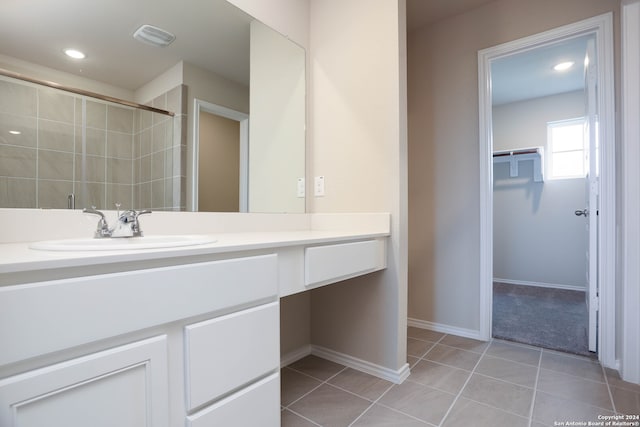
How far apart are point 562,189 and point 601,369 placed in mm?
2578

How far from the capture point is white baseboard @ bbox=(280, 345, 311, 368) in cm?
185

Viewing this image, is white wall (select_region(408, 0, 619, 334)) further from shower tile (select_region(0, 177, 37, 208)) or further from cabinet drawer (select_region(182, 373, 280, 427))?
shower tile (select_region(0, 177, 37, 208))

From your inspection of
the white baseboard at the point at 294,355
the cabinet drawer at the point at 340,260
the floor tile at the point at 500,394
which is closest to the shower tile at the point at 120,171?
the cabinet drawer at the point at 340,260

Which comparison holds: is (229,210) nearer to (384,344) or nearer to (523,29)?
(384,344)

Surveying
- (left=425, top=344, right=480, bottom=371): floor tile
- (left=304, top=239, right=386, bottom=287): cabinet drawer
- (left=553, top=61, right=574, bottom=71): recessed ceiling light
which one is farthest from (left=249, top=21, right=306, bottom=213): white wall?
(left=553, top=61, right=574, bottom=71): recessed ceiling light

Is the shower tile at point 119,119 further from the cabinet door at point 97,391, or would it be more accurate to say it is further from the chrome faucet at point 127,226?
the cabinet door at point 97,391

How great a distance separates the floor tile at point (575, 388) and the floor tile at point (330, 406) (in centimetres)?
96

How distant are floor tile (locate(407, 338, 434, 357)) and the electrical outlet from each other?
3.90 feet

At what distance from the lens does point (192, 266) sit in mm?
806

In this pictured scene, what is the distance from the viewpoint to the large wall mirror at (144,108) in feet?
3.26

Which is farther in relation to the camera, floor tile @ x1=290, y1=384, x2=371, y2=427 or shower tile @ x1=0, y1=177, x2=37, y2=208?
floor tile @ x1=290, y1=384, x2=371, y2=427

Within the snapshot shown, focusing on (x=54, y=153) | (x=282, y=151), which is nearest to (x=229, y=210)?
(x=282, y=151)

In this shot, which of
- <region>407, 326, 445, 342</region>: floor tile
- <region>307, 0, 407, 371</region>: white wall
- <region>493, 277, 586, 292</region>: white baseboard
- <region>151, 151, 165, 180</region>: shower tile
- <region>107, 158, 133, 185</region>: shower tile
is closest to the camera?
<region>107, 158, 133, 185</region>: shower tile

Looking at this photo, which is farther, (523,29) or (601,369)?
(523,29)
